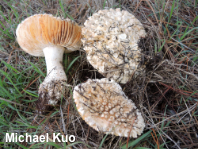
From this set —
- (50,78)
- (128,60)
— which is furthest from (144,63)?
(50,78)

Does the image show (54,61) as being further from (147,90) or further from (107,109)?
(147,90)

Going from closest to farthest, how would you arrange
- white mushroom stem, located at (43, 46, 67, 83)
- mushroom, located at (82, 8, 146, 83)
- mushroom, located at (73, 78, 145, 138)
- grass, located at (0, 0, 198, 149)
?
mushroom, located at (73, 78, 145, 138)
grass, located at (0, 0, 198, 149)
mushroom, located at (82, 8, 146, 83)
white mushroom stem, located at (43, 46, 67, 83)

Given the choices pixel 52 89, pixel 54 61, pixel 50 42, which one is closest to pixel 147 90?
pixel 52 89

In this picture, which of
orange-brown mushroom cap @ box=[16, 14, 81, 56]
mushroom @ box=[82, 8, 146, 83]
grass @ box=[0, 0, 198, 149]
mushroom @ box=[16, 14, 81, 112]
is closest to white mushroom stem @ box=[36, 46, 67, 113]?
mushroom @ box=[16, 14, 81, 112]

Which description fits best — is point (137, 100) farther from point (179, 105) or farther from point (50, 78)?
point (50, 78)

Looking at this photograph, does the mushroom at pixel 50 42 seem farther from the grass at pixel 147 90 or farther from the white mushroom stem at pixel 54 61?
the grass at pixel 147 90

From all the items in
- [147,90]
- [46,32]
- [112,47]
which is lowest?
[147,90]

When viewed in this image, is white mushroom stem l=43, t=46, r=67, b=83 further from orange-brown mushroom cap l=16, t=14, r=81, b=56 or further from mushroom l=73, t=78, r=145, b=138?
mushroom l=73, t=78, r=145, b=138
